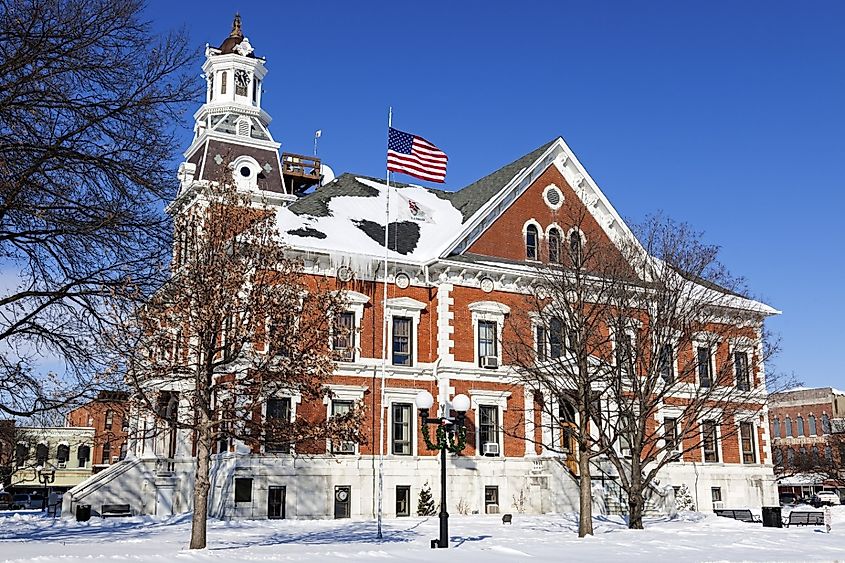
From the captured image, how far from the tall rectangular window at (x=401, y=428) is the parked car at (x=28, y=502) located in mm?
28011

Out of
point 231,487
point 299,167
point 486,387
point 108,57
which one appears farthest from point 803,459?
point 108,57

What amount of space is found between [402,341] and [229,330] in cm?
1621

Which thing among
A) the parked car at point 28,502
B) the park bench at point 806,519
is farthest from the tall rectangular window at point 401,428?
the parked car at point 28,502

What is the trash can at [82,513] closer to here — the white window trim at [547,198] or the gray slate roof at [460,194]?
the gray slate roof at [460,194]

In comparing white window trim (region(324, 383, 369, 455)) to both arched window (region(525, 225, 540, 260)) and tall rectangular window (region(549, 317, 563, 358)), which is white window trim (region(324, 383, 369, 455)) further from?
arched window (region(525, 225, 540, 260))

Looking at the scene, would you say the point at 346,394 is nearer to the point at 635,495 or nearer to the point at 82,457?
the point at 635,495

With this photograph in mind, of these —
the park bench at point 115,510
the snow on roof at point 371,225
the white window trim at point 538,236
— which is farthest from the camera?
the white window trim at point 538,236

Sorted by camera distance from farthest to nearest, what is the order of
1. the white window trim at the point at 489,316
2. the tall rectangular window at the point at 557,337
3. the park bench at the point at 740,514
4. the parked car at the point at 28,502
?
the parked car at the point at 28,502 → the white window trim at the point at 489,316 → the park bench at the point at 740,514 → the tall rectangular window at the point at 557,337

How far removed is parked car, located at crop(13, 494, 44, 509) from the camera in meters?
53.6

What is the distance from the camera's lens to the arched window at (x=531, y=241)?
37969 mm

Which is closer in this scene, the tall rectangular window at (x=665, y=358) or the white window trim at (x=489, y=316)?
the tall rectangular window at (x=665, y=358)

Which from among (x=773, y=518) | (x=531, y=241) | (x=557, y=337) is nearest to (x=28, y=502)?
(x=531, y=241)

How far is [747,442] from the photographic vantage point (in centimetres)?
4112

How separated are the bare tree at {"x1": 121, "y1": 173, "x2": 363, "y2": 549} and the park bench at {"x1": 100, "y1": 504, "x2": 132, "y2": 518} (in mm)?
11496
